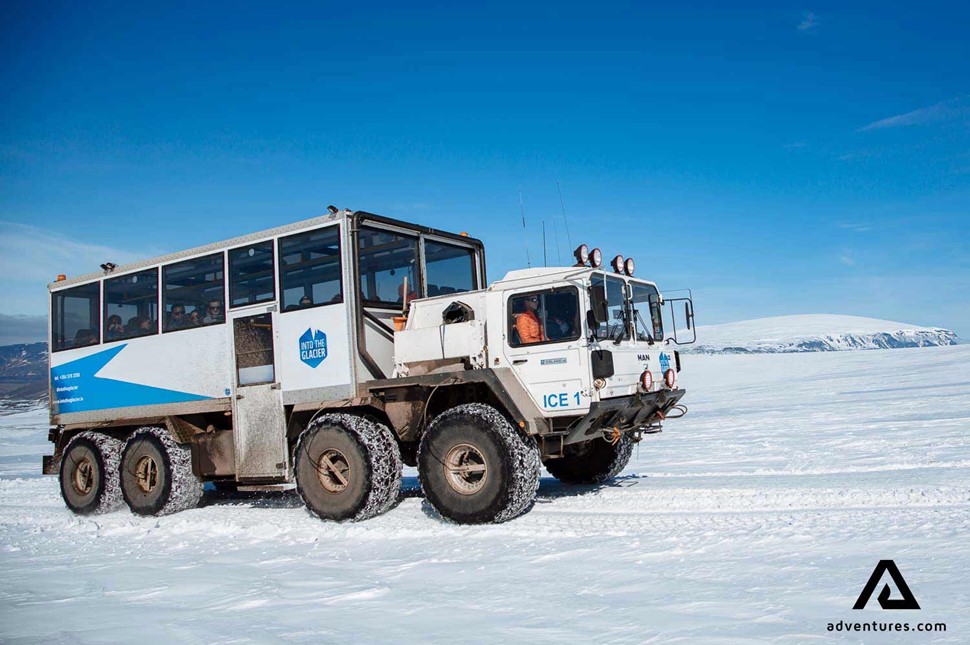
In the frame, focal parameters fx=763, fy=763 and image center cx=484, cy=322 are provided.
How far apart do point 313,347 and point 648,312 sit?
13.9 ft

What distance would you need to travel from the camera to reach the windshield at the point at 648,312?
30.9ft

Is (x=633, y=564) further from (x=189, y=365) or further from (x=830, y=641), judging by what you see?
(x=189, y=365)

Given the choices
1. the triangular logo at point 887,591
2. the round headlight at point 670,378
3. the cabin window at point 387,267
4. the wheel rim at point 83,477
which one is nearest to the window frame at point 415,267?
the cabin window at point 387,267

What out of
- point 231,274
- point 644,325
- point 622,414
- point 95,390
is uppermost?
point 231,274

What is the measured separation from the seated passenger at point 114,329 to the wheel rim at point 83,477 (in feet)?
6.23

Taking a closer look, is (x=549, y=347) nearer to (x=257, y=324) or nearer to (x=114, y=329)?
(x=257, y=324)

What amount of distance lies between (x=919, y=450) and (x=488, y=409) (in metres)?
7.37

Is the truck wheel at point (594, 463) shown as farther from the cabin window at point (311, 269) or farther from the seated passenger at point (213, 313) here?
the seated passenger at point (213, 313)

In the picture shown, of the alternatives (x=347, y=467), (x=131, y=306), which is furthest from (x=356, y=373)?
(x=131, y=306)

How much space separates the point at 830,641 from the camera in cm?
421

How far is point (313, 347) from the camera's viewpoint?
944 centimetres

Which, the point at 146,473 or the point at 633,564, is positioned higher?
the point at 146,473

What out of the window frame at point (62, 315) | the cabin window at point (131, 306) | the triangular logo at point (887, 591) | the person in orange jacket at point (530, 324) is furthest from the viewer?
the window frame at point (62, 315)

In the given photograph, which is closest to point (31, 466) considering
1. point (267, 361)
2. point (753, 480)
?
point (267, 361)
